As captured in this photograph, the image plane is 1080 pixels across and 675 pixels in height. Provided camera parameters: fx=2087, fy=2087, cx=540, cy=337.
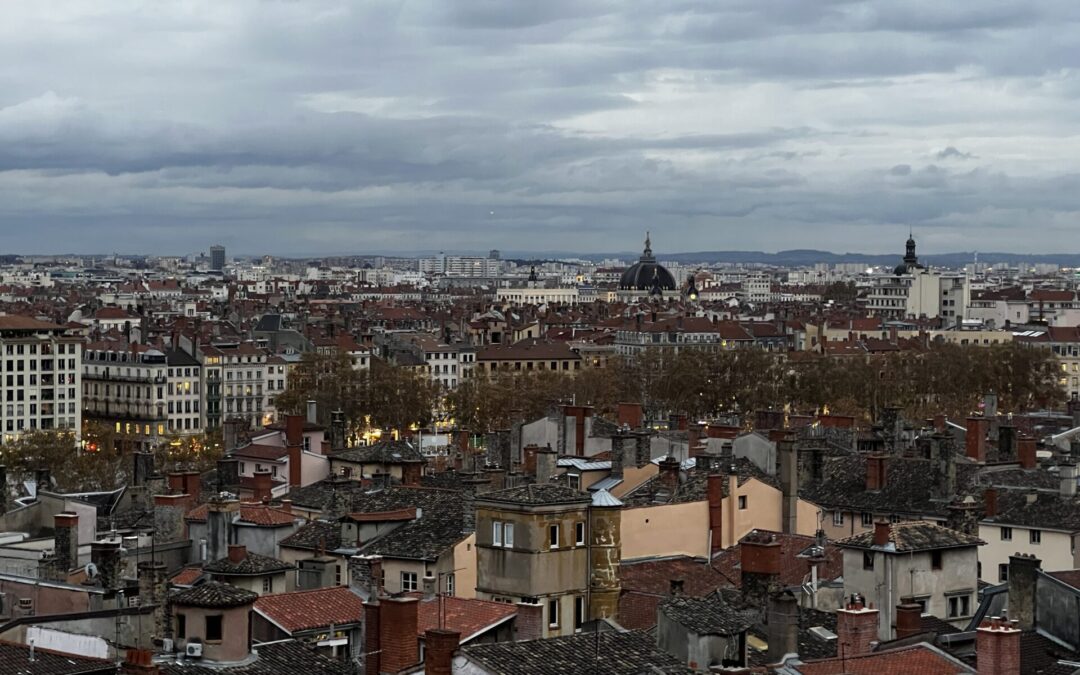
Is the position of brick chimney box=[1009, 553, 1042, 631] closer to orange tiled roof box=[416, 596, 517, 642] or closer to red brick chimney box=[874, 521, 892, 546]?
orange tiled roof box=[416, 596, 517, 642]

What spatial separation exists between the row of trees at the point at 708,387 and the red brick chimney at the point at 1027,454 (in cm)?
5231

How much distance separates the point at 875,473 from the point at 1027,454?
6901mm

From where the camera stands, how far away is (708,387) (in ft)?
410

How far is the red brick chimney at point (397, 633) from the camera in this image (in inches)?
978

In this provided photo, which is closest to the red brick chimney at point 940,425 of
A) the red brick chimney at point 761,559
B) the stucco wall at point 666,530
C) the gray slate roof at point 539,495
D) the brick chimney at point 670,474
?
the brick chimney at point 670,474

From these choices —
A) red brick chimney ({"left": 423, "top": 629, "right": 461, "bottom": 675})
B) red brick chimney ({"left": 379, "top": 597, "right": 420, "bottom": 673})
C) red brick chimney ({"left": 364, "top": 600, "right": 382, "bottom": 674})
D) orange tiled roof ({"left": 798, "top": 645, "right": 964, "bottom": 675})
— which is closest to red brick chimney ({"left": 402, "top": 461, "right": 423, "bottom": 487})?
red brick chimney ({"left": 364, "top": 600, "right": 382, "bottom": 674})

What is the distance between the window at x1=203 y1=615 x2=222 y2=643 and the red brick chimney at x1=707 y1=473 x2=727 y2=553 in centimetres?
1643

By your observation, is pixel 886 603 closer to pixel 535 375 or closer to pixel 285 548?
pixel 285 548

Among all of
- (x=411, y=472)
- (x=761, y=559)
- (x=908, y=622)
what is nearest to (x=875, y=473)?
(x=411, y=472)

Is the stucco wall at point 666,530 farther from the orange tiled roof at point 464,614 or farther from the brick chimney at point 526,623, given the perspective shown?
the brick chimney at point 526,623

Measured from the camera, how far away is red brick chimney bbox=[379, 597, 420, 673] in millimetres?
24844

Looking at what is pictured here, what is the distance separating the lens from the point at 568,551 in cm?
3372

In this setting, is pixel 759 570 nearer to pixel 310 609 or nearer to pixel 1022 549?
pixel 310 609

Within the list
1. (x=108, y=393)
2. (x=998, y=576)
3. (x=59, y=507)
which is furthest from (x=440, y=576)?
(x=108, y=393)
